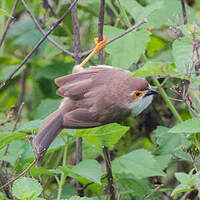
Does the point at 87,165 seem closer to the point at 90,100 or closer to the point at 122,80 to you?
the point at 90,100

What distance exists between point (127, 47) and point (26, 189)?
1.14 meters

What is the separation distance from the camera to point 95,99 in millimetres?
2725

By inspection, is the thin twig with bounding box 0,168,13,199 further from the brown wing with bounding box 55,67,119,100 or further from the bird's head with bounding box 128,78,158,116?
the bird's head with bounding box 128,78,158,116

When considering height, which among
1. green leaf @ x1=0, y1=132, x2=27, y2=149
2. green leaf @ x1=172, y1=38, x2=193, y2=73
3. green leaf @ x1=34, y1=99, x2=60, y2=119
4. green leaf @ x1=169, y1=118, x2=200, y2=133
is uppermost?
green leaf @ x1=172, y1=38, x2=193, y2=73

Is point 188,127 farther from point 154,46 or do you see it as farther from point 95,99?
point 154,46

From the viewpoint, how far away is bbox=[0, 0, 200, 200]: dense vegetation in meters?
2.22

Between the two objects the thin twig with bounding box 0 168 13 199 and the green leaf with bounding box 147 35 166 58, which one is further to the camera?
the green leaf with bounding box 147 35 166 58

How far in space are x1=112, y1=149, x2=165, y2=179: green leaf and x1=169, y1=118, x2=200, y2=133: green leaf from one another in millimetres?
425

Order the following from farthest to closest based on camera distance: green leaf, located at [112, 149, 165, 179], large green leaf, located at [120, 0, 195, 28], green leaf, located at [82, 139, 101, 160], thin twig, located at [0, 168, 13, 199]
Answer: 1. green leaf, located at [82, 139, 101, 160]
2. large green leaf, located at [120, 0, 195, 28]
3. thin twig, located at [0, 168, 13, 199]
4. green leaf, located at [112, 149, 165, 179]

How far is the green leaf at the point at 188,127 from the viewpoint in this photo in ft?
6.84

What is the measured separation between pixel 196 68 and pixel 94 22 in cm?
207

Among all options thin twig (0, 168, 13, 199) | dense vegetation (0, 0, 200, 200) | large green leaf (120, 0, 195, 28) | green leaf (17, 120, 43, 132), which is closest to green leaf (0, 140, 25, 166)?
dense vegetation (0, 0, 200, 200)

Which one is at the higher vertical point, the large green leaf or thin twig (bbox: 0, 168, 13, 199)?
the large green leaf

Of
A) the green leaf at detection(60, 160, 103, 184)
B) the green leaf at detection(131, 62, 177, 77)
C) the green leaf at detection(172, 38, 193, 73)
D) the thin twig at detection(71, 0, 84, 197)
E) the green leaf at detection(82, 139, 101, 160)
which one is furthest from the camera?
the green leaf at detection(82, 139, 101, 160)
